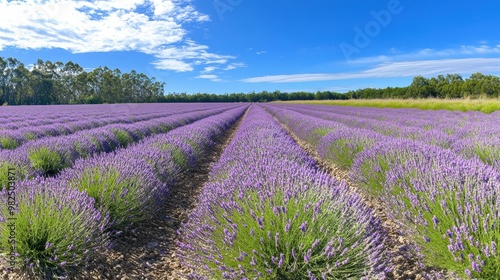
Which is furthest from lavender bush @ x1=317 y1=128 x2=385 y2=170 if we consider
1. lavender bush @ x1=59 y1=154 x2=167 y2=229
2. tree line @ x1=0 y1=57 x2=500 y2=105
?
tree line @ x1=0 y1=57 x2=500 y2=105

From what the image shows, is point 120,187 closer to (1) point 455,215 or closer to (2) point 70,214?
(2) point 70,214

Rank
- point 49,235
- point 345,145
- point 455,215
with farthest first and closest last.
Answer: point 345,145, point 49,235, point 455,215

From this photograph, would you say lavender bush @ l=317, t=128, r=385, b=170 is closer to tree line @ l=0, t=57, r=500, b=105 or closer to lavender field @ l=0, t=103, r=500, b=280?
lavender field @ l=0, t=103, r=500, b=280

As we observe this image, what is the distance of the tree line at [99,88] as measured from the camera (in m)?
47.4

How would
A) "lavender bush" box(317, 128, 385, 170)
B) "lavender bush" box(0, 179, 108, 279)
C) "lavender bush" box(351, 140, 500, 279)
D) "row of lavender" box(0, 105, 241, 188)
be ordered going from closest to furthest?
1. "lavender bush" box(351, 140, 500, 279)
2. "lavender bush" box(0, 179, 108, 279)
3. "row of lavender" box(0, 105, 241, 188)
4. "lavender bush" box(317, 128, 385, 170)

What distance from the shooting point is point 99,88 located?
236ft

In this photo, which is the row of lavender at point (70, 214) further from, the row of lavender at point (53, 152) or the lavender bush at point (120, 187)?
the row of lavender at point (53, 152)

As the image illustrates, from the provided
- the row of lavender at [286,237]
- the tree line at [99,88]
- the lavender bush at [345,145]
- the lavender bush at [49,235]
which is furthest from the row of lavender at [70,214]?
the tree line at [99,88]

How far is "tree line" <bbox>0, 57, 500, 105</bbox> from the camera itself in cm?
4741

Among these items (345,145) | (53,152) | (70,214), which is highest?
(70,214)

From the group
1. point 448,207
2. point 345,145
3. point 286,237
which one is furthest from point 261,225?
point 345,145

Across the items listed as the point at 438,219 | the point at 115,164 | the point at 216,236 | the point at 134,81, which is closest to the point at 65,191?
the point at 115,164

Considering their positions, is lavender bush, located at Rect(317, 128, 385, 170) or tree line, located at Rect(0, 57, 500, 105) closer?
lavender bush, located at Rect(317, 128, 385, 170)

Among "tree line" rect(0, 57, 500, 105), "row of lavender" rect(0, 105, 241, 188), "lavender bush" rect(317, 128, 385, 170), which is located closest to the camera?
"row of lavender" rect(0, 105, 241, 188)
